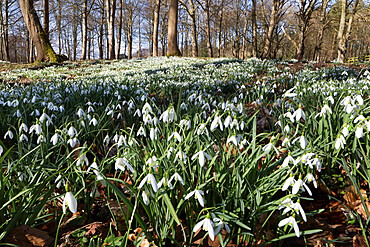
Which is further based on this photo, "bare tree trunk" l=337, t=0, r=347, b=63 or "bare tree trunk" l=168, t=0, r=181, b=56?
"bare tree trunk" l=168, t=0, r=181, b=56

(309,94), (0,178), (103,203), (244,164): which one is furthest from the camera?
(309,94)

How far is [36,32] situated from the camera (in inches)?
472

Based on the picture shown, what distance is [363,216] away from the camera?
149cm

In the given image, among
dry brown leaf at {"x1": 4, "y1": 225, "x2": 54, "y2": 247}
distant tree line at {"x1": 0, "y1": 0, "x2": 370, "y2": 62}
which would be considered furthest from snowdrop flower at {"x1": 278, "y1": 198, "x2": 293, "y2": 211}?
distant tree line at {"x1": 0, "y1": 0, "x2": 370, "y2": 62}

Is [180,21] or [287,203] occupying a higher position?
[180,21]

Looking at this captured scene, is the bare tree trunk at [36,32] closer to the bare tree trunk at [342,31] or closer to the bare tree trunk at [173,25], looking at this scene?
the bare tree trunk at [173,25]

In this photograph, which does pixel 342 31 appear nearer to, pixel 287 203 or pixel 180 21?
pixel 180 21

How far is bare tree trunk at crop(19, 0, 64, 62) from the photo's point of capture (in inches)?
457

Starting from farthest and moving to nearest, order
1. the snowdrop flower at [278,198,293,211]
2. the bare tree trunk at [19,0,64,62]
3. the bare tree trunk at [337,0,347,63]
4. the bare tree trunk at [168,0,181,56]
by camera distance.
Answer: the bare tree trunk at [168,0,181,56], the bare tree trunk at [337,0,347,63], the bare tree trunk at [19,0,64,62], the snowdrop flower at [278,198,293,211]

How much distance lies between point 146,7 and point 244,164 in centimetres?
2752

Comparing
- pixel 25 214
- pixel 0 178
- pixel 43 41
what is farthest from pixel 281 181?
pixel 43 41

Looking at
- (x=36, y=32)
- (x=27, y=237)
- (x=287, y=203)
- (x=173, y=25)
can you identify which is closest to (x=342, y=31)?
(x=173, y=25)

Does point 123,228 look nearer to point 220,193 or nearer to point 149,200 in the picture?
point 149,200

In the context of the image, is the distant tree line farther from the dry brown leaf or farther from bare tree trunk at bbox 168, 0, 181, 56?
the dry brown leaf
